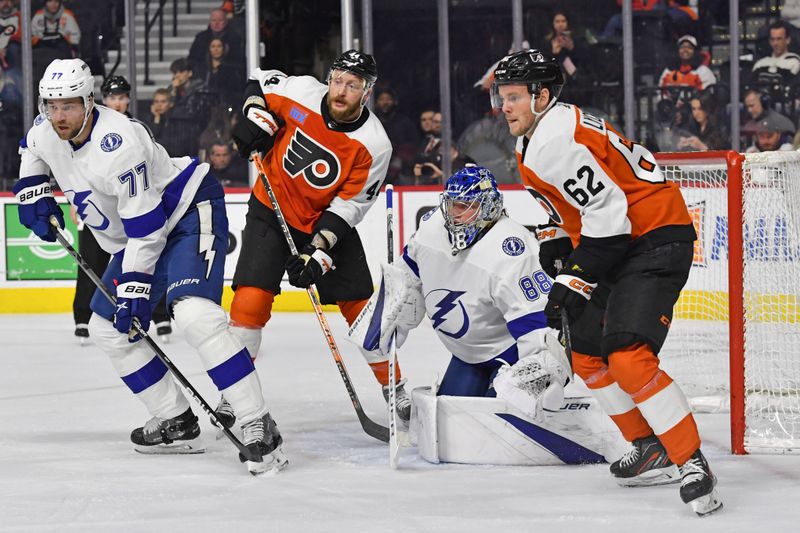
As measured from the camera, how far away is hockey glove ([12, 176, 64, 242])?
342 cm

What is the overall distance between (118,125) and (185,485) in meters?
0.90

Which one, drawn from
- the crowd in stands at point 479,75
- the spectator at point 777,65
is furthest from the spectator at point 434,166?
the spectator at point 777,65

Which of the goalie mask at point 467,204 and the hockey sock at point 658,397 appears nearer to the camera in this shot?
the hockey sock at point 658,397

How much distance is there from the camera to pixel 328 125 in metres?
3.71

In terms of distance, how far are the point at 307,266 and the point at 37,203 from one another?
720 millimetres

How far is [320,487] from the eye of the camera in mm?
3002

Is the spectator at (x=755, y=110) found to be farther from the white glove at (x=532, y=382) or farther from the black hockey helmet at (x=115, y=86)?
the white glove at (x=532, y=382)

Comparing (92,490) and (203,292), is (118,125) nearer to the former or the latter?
(203,292)

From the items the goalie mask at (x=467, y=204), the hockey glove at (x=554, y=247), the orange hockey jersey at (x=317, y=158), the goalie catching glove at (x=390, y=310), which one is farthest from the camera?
the orange hockey jersey at (x=317, y=158)

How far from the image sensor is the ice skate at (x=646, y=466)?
2895 millimetres

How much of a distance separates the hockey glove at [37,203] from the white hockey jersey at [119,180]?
0.02 metres

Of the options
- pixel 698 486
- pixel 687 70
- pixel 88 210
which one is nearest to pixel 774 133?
pixel 687 70

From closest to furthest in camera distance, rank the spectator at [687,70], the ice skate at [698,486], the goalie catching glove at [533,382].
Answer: the ice skate at [698,486] < the goalie catching glove at [533,382] < the spectator at [687,70]

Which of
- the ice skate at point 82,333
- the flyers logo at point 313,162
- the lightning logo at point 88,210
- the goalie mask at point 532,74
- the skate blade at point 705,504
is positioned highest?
the goalie mask at point 532,74
